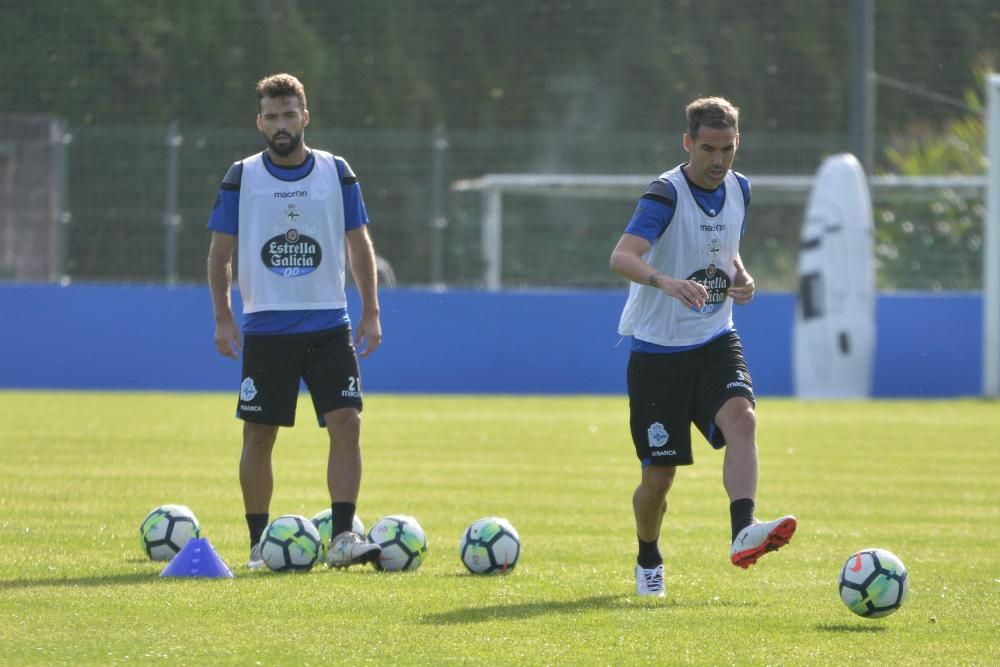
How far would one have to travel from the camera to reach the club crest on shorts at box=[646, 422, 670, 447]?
22.7 feet

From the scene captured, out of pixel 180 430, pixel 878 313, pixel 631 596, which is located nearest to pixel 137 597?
pixel 631 596

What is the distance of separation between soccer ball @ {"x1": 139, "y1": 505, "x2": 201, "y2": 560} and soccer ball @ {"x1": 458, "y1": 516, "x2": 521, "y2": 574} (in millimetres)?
1246

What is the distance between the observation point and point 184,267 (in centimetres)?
→ 2312

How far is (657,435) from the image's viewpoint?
693cm

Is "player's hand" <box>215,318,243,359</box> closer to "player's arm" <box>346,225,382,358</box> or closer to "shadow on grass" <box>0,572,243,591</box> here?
"player's arm" <box>346,225,382,358</box>

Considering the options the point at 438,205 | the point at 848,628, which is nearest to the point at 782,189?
the point at 438,205

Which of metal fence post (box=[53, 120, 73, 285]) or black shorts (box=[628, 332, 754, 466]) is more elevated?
metal fence post (box=[53, 120, 73, 285])

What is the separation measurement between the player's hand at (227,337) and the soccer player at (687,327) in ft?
5.74

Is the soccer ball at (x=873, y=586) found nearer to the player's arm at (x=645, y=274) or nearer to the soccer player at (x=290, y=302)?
the player's arm at (x=645, y=274)

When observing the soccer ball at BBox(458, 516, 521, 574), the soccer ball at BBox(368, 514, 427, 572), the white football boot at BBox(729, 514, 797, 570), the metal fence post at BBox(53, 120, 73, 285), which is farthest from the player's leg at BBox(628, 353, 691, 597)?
the metal fence post at BBox(53, 120, 73, 285)

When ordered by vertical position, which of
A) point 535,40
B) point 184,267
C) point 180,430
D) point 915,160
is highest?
point 535,40

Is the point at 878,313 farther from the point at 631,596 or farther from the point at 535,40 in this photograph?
the point at 631,596

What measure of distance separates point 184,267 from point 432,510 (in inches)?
540

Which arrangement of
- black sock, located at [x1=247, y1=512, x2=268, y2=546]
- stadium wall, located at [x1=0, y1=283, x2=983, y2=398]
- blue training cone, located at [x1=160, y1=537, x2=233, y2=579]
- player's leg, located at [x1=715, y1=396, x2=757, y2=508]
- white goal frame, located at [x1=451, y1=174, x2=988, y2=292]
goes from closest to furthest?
player's leg, located at [x1=715, y1=396, x2=757, y2=508]
blue training cone, located at [x1=160, y1=537, x2=233, y2=579]
black sock, located at [x1=247, y1=512, x2=268, y2=546]
stadium wall, located at [x1=0, y1=283, x2=983, y2=398]
white goal frame, located at [x1=451, y1=174, x2=988, y2=292]
